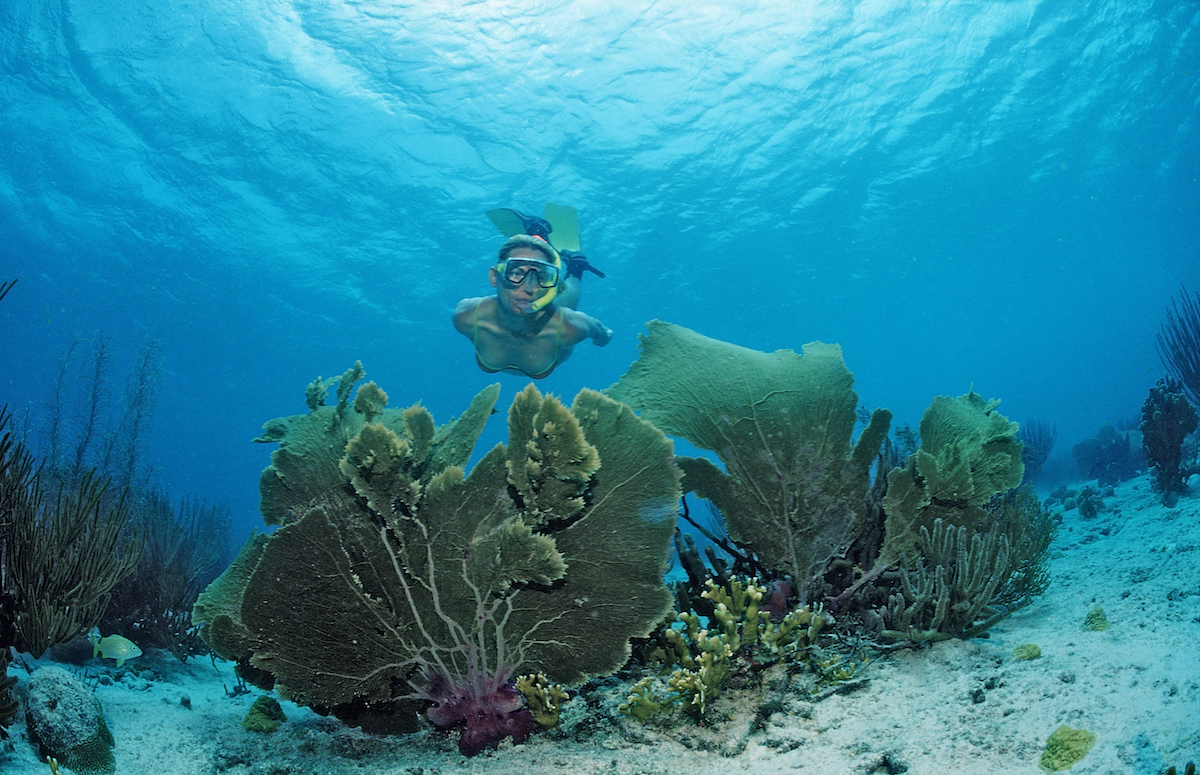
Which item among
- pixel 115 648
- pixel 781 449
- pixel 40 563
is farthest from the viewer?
pixel 115 648

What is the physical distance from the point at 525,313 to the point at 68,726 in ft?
17.5

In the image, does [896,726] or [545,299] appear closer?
[896,726]

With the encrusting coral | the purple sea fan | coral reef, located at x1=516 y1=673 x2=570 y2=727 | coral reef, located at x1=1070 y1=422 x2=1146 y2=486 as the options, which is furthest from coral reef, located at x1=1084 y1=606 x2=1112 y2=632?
coral reef, located at x1=1070 y1=422 x2=1146 y2=486

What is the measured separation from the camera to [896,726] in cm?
252

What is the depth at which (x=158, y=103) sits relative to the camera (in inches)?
800

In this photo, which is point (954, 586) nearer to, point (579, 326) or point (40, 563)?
point (40, 563)

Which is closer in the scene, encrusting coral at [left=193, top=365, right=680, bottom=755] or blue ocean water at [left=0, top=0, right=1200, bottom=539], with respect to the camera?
encrusting coral at [left=193, top=365, right=680, bottom=755]

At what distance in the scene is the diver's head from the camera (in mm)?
6602

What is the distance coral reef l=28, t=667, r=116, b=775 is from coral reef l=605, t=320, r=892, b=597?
3.39 meters

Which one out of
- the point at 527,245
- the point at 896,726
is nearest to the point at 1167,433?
the point at 896,726

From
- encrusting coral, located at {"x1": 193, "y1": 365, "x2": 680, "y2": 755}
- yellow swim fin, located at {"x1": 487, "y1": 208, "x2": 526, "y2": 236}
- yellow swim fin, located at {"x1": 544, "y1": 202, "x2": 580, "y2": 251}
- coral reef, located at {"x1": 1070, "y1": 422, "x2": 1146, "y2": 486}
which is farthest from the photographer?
coral reef, located at {"x1": 1070, "y1": 422, "x2": 1146, "y2": 486}

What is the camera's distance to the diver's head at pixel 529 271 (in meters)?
6.60

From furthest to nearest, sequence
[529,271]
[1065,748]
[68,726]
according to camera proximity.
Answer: [529,271] < [68,726] < [1065,748]

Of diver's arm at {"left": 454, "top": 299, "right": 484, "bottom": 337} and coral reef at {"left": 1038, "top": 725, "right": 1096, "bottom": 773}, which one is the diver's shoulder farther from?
coral reef at {"left": 1038, "top": 725, "right": 1096, "bottom": 773}
